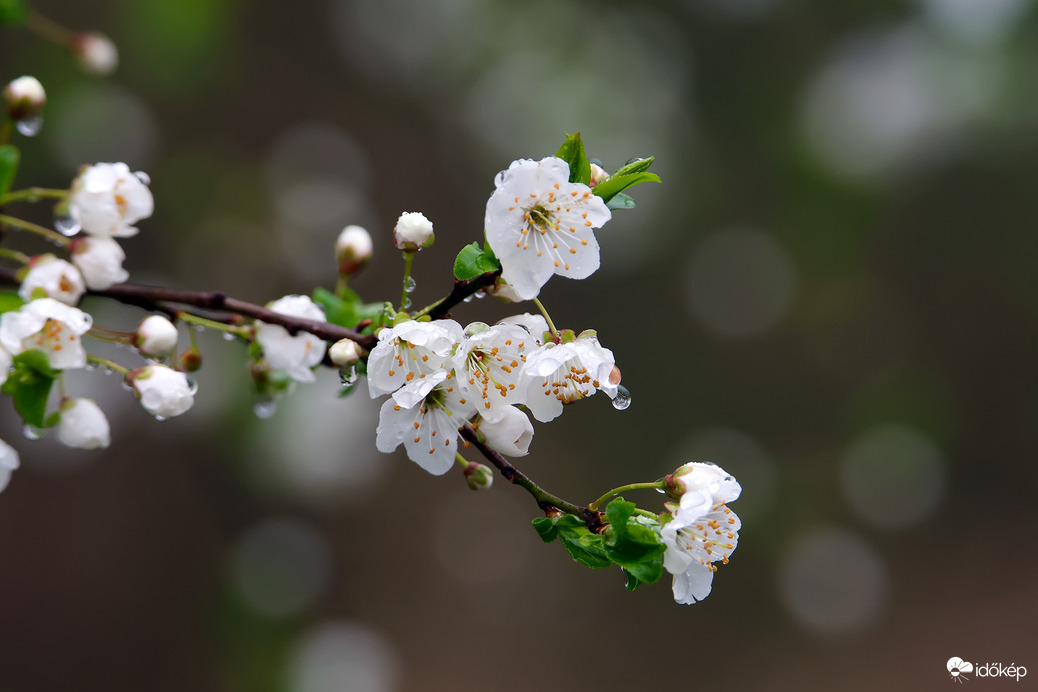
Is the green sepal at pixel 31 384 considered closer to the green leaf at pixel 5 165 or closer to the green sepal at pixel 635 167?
the green leaf at pixel 5 165

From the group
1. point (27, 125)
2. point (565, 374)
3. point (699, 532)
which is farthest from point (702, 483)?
point (27, 125)

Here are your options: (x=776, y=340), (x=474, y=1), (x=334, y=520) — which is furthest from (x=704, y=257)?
(x=334, y=520)

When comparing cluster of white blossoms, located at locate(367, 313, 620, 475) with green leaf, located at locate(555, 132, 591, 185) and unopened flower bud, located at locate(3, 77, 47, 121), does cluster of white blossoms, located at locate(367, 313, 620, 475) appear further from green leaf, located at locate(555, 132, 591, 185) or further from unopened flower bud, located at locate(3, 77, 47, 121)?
unopened flower bud, located at locate(3, 77, 47, 121)

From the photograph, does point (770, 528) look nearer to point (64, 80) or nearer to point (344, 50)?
point (344, 50)

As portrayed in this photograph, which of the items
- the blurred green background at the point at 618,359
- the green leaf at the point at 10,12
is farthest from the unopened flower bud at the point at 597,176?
the blurred green background at the point at 618,359

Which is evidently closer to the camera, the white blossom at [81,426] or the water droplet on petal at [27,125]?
the white blossom at [81,426]

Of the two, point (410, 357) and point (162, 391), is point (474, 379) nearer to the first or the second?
point (410, 357)

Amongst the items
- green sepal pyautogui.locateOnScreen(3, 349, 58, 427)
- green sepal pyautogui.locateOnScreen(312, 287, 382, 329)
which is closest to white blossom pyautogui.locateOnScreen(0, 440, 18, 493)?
green sepal pyautogui.locateOnScreen(3, 349, 58, 427)
